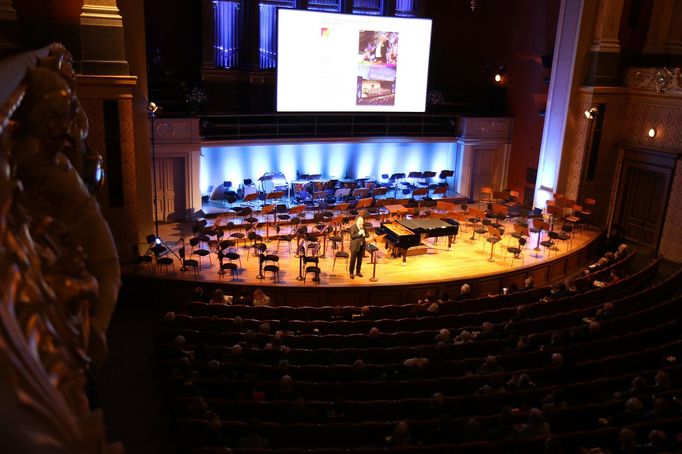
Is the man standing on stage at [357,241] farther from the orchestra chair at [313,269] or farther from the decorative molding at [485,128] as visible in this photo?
the decorative molding at [485,128]

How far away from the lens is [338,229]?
14.0 m

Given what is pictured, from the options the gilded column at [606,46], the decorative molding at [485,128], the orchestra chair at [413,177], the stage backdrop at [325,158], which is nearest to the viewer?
the gilded column at [606,46]

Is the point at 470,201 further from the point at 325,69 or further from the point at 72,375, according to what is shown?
the point at 72,375

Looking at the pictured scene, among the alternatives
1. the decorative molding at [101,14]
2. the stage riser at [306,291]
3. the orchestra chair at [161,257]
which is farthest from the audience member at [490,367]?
the decorative molding at [101,14]

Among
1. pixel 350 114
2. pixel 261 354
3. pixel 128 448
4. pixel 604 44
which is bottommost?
pixel 128 448

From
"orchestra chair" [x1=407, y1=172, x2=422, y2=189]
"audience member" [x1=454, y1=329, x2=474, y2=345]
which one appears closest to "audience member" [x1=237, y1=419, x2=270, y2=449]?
"audience member" [x1=454, y1=329, x2=474, y2=345]

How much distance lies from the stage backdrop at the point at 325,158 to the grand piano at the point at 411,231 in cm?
446

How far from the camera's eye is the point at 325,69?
615 inches

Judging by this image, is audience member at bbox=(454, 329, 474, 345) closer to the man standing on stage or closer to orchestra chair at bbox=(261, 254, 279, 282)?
the man standing on stage

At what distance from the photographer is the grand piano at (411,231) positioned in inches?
486

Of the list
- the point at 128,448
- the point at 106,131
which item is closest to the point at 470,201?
the point at 106,131

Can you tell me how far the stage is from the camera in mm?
10648

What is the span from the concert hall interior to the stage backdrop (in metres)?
0.07

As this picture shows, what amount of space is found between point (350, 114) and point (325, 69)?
1499 mm
